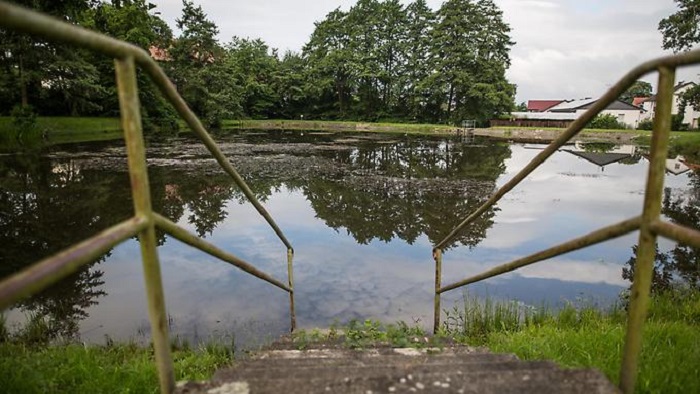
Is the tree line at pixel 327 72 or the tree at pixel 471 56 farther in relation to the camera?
the tree at pixel 471 56

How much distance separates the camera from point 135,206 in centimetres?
141

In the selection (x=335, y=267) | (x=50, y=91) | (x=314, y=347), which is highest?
(x=50, y=91)

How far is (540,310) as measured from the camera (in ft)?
16.7

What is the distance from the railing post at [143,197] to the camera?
1330 millimetres

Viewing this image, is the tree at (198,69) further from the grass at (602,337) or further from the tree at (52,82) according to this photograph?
the grass at (602,337)

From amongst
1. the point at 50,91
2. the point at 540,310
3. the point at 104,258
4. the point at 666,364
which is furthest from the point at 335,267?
the point at 50,91

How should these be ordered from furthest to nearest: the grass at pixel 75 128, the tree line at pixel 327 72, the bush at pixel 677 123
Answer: the bush at pixel 677 123, the tree line at pixel 327 72, the grass at pixel 75 128

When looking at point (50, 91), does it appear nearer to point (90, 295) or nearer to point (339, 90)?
point (90, 295)

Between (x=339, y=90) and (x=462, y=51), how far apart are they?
16528mm

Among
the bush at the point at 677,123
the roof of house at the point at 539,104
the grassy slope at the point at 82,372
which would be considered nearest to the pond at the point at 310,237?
the grassy slope at the point at 82,372

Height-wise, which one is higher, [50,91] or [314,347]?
[50,91]

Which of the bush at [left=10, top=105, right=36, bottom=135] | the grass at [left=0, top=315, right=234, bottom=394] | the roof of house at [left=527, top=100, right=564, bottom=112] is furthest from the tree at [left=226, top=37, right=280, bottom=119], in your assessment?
the roof of house at [left=527, top=100, right=564, bottom=112]

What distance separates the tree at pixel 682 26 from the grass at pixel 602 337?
30.5 m

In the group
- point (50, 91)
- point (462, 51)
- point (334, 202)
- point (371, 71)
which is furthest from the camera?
point (371, 71)
